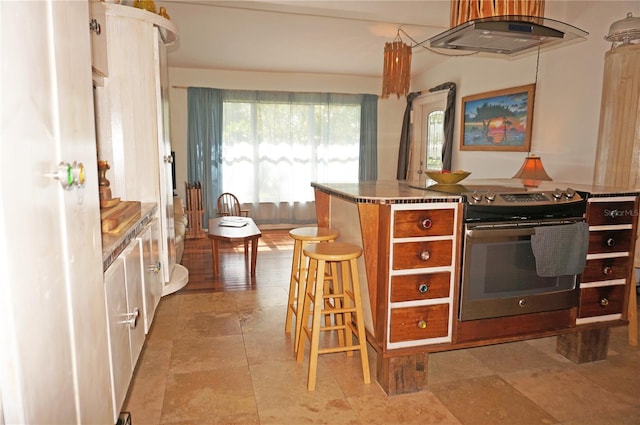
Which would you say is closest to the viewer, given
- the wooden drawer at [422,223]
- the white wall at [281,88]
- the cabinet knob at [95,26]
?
the cabinet knob at [95,26]

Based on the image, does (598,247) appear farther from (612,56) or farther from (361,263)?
(612,56)

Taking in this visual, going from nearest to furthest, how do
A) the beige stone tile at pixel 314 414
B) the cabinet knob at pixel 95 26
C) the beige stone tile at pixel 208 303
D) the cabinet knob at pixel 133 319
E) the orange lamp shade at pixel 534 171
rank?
the cabinet knob at pixel 133 319 → the cabinet knob at pixel 95 26 → the beige stone tile at pixel 314 414 → the beige stone tile at pixel 208 303 → the orange lamp shade at pixel 534 171

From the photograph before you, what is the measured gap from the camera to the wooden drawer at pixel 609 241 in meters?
2.46

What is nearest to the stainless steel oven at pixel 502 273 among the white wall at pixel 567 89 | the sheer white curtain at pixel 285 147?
the white wall at pixel 567 89

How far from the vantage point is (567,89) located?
4.41m

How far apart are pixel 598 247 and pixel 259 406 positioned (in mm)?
2012

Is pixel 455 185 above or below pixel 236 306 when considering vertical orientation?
above

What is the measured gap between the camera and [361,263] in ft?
8.11

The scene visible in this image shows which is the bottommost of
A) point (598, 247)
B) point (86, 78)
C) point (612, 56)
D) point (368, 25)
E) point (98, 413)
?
point (98, 413)

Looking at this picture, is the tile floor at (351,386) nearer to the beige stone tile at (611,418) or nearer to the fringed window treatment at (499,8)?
the beige stone tile at (611,418)

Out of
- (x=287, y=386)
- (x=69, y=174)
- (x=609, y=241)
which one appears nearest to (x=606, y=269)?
(x=609, y=241)

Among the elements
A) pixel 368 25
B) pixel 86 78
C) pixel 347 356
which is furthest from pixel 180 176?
pixel 86 78

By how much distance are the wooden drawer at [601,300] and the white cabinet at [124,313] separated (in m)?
2.30

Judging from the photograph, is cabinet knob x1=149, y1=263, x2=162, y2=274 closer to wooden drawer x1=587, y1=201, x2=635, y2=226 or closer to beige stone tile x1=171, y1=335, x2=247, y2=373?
beige stone tile x1=171, y1=335, x2=247, y2=373
